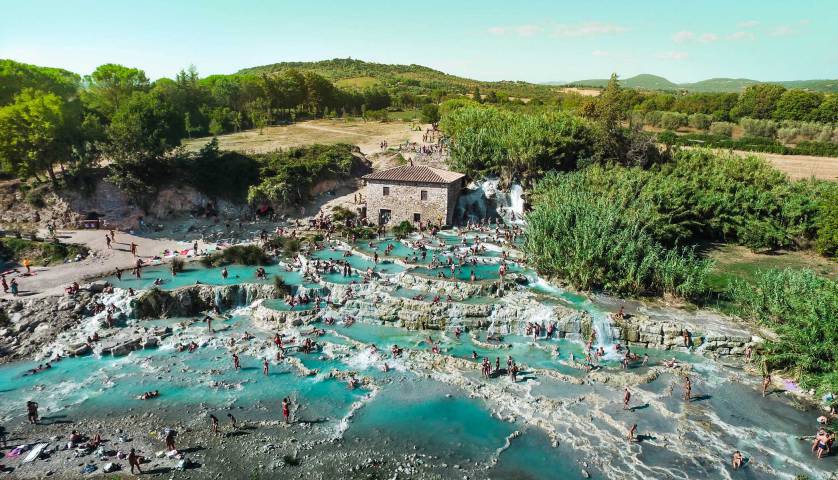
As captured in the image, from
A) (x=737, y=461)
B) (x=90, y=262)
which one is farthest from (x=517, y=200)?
(x=90, y=262)

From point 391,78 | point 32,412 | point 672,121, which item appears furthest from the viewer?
point 391,78

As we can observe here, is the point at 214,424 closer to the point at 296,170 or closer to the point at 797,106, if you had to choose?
the point at 296,170

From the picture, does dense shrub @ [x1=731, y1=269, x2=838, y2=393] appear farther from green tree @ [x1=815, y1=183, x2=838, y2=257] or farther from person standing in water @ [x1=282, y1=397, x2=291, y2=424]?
person standing in water @ [x1=282, y1=397, x2=291, y2=424]

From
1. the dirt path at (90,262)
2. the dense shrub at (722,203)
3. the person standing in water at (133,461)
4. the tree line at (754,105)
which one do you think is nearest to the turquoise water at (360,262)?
the dirt path at (90,262)

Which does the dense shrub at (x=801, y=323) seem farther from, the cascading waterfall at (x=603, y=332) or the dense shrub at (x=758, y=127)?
the dense shrub at (x=758, y=127)

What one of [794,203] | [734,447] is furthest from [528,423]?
[794,203]

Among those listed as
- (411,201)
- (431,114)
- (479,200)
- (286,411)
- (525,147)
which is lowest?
(286,411)

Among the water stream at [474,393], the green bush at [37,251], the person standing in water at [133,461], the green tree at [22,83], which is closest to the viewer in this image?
the person standing in water at [133,461]
